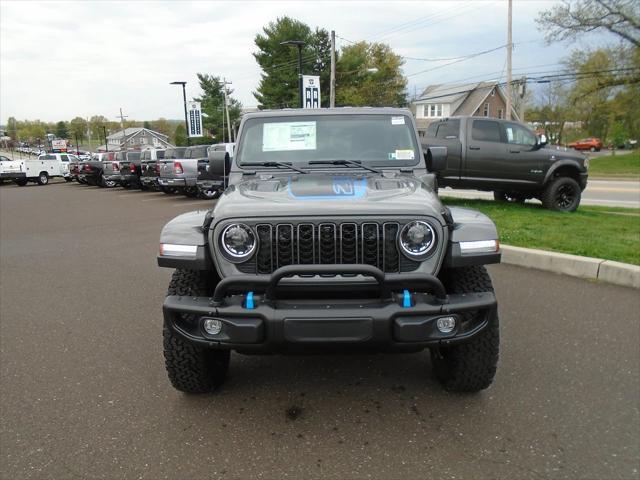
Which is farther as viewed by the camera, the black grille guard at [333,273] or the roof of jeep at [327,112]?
the roof of jeep at [327,112]

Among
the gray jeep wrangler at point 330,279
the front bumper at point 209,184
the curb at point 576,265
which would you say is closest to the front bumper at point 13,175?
the front bumper at point 209,184

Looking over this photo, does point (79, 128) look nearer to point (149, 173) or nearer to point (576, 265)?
point (149, 173)

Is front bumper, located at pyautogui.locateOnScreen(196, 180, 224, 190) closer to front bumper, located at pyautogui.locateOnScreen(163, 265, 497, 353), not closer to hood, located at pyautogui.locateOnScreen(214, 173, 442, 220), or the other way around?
hood, located at pyautogui.locateOnScreen(214, 173, 442, 220)

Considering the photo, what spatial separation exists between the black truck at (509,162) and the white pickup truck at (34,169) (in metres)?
25.7

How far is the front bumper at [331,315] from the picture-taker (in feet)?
8.38

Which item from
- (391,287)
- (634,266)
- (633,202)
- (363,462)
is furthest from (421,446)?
(633,202)

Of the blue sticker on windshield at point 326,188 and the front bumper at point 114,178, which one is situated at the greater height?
the blue sticker on windshield at point 326,188

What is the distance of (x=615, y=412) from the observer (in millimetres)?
3006

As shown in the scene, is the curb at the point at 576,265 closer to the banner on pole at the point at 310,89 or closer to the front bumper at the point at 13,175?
the banner on pole at the point at 310,89

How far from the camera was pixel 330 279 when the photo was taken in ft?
8.89

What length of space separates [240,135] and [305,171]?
0.72 m

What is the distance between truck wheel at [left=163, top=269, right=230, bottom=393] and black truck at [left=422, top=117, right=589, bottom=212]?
8.12m

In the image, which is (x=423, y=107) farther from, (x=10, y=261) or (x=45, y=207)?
(x=10, y=261)

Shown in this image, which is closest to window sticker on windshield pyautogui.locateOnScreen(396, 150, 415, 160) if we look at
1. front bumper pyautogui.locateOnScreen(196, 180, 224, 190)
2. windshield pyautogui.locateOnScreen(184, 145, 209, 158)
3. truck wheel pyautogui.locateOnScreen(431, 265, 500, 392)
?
truck wheel pyautogui.locateOnScreen(431, 265, 500, 392)
